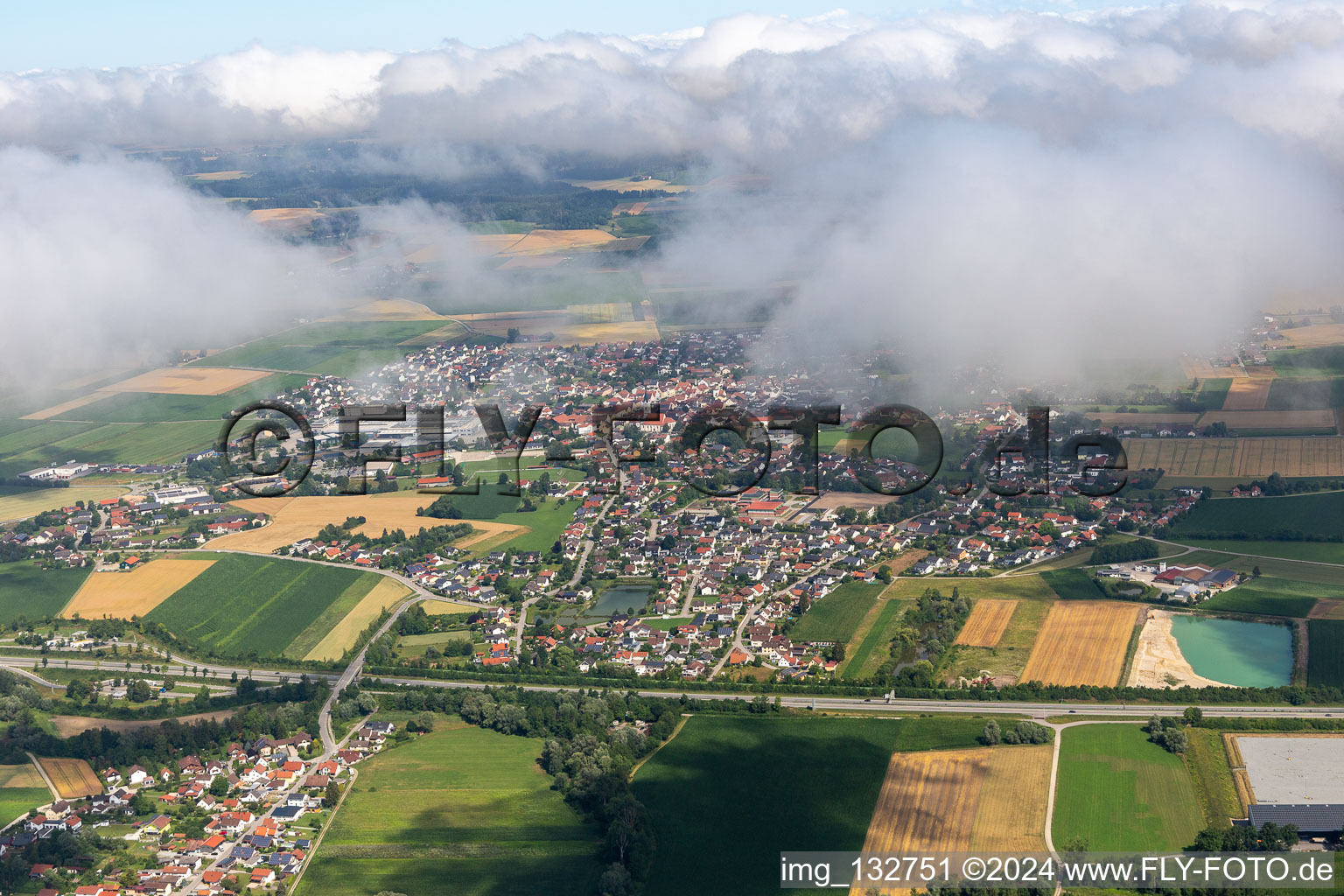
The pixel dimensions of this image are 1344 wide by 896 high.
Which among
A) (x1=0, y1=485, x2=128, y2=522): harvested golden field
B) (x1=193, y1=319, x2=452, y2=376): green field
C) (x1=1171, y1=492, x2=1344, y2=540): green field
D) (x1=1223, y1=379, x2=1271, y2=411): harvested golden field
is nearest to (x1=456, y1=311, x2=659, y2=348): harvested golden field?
(x1=193, y1=319, x2=452, y2=376): green field

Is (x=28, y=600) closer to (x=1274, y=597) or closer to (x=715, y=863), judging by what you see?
(x=715, y=863)

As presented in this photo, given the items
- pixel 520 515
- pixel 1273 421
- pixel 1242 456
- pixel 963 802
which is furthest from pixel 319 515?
pixel 1273 421

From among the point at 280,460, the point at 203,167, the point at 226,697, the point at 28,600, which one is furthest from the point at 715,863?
the point at 203,167

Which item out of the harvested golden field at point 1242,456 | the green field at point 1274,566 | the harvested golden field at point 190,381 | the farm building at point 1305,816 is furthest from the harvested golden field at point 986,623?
the harvested golden field at point 190,381

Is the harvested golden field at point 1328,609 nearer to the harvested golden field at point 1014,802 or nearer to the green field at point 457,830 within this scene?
the harvested golden field at point 1014,802

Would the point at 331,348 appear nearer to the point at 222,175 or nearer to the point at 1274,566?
the point at 222,175

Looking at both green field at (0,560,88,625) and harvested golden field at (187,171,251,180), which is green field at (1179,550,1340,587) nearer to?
green field at (0,560,88,625)
